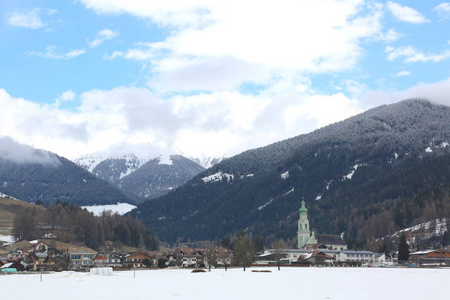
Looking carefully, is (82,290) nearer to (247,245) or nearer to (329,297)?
(329,297)

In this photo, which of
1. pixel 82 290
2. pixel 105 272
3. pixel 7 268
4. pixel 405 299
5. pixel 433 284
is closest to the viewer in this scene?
pixel 405 299

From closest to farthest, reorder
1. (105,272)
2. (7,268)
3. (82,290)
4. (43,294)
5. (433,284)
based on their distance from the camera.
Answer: (43,294), (82,290), (433,284), (105,272), (7,268)

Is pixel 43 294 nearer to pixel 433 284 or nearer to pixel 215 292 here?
pixel 215 292

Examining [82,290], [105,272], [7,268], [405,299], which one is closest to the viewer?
[405,299]

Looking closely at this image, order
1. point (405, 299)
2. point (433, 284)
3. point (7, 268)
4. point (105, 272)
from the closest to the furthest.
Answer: point (405, 299)
point (433, 284)
point (105, 272)
point (7, 268)

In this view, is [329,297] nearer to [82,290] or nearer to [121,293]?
[121,293]

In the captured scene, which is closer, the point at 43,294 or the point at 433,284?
the point at 43,294

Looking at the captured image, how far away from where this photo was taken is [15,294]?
87625 mm

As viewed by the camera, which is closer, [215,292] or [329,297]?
[329,297]

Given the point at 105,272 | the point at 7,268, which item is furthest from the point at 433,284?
the point at 7,268

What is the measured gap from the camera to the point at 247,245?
19462 centimetres

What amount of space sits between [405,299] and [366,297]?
4.87 meters

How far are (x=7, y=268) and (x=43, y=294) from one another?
11231 cm

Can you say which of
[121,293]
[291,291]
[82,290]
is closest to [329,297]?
[291,291]
